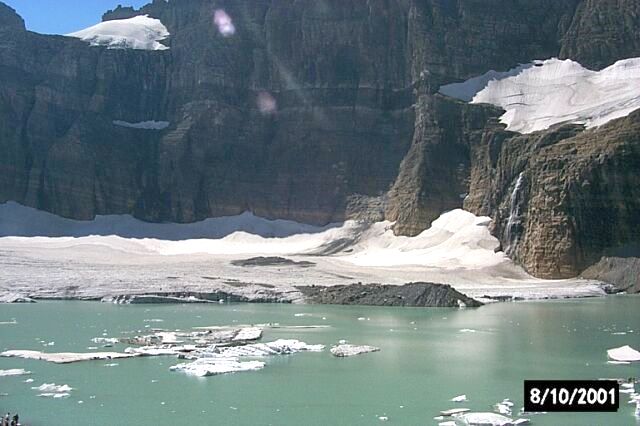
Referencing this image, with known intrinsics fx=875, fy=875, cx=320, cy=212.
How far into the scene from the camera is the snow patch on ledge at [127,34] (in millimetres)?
103125

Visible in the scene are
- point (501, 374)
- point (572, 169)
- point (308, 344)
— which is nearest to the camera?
point (501, 374)

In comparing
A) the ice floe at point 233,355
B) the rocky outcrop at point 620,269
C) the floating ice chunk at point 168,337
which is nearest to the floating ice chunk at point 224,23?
the rocky outcrop at point 620,269

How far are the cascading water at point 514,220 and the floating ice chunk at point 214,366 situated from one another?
46.5 m

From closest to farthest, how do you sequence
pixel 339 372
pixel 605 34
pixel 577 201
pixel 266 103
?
1. pixel 339 372
2. pixel 577 201
3. pixel 605 34
4. pixel 266 103

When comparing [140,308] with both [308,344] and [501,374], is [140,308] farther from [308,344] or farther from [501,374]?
[501,374]

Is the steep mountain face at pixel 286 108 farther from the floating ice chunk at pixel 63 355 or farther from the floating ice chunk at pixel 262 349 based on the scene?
the floating ice chunk at pixel 63 355

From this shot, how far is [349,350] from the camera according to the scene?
100 ft

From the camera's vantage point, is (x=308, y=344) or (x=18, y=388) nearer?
(x=18, y=388)

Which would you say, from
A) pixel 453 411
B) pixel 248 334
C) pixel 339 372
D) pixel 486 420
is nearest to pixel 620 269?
pixel 248 334

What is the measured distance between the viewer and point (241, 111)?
97.4 m

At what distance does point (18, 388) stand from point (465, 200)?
202 feet

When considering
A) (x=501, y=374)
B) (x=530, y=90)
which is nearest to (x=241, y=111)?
(x=530, y=90)

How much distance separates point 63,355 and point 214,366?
234 inches

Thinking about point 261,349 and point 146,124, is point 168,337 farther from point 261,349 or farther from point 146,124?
point 146,124
